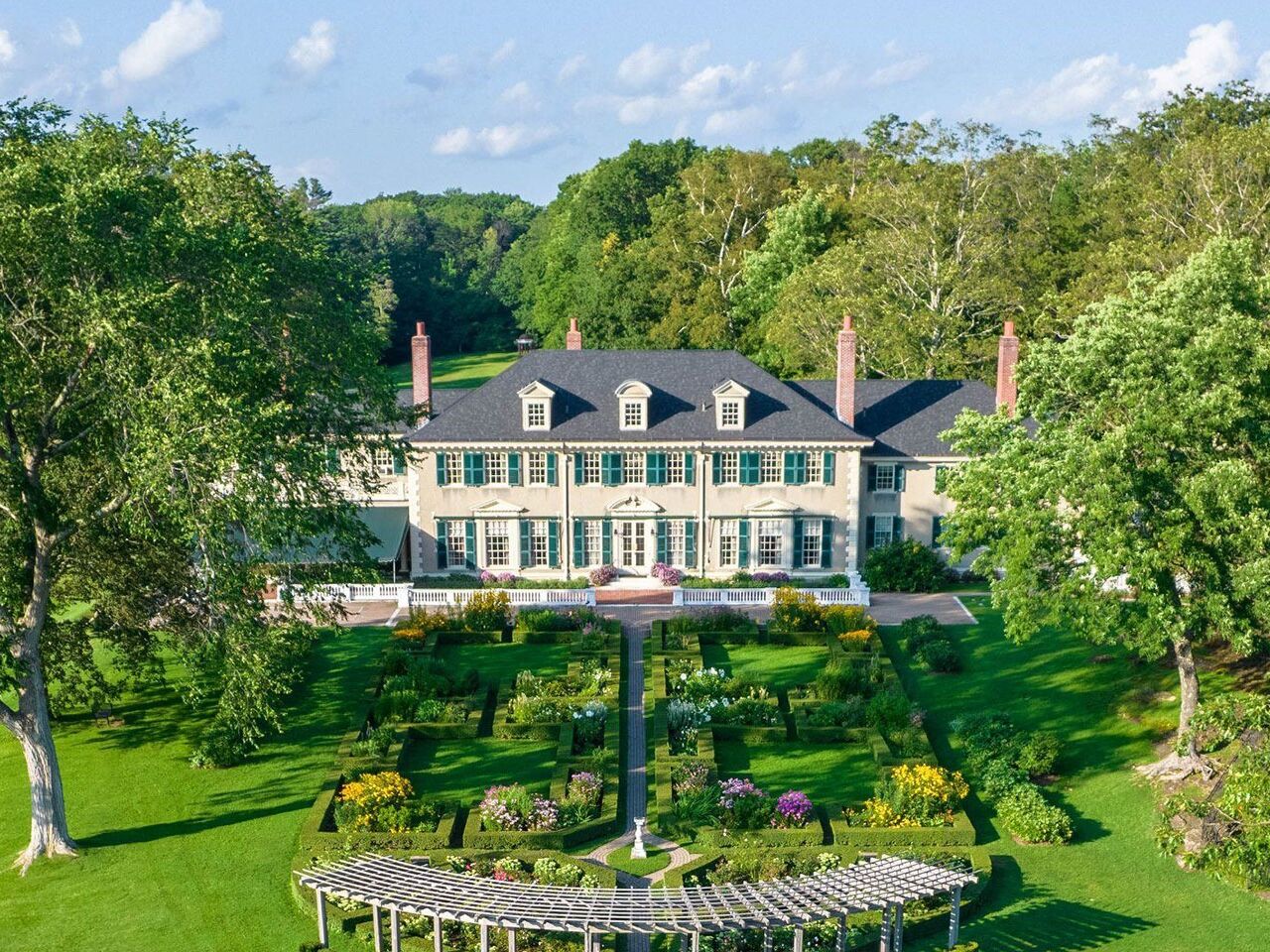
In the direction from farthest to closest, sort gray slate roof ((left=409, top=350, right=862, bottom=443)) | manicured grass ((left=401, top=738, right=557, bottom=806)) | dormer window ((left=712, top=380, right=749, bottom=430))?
gray slate roof ((left=409, top=350, right=862, bottom=443))
dormer window ((left=712, top=380, right=749, bottom=430))
manicured grass ((left=401, top=738, right=557, bottom=806))

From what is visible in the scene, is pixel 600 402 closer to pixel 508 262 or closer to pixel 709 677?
pixel 709 677

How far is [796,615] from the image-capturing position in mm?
41188

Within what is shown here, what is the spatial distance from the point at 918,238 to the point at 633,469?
25990mm

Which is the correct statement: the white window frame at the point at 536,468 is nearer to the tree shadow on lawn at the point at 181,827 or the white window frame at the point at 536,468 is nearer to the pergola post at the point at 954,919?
the tree shadow on lawn at the point at 181,827

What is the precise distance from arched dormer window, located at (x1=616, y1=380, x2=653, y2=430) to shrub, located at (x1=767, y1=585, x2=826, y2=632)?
9698 millimetres

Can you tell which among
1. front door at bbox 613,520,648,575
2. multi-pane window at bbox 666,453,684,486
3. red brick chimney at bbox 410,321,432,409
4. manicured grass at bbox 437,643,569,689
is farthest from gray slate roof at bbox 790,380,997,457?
manicured grass at bbox 437,643,569,689

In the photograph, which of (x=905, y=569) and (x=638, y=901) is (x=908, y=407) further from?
(x=638, y=901)

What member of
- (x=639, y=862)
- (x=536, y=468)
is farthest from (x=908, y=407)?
(x=639, y=862)

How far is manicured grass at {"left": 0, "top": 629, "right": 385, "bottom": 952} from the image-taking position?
23594 millimetres

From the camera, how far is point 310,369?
92.6 feet

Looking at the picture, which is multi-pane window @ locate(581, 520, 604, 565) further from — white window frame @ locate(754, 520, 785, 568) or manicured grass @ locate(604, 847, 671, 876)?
manicured grass @ locate(604, 847, 671, 876)

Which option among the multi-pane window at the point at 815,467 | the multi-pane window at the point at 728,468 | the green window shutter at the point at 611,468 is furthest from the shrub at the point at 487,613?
the multi-pane window at the point at 815,467

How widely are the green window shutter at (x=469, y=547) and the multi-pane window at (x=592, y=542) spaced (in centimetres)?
440

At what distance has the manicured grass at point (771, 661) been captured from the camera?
123 ft
